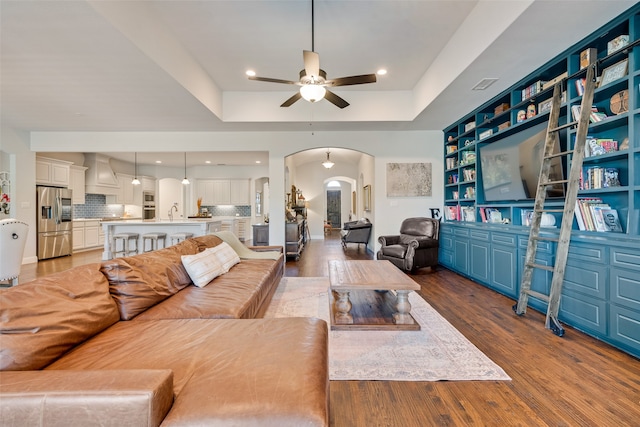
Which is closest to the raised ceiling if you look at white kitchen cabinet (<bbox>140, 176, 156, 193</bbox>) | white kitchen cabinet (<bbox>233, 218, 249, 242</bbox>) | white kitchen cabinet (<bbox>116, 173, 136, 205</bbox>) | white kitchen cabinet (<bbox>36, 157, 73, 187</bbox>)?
white kitchen cabinet (<bbox>36, 157, 73, 187</bbox>)

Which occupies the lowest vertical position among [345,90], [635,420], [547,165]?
[635,420]

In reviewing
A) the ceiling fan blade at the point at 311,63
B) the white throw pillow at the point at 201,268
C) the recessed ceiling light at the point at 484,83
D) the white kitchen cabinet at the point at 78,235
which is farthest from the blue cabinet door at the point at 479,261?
the white kitchen cabinet at the point at 78,235

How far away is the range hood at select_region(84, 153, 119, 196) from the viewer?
827 centimetres

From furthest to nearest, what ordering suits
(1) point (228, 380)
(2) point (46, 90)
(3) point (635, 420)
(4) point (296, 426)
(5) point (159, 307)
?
(2) point (46, 90) → (5) point (159, 307) → (3) point (635, 420) → (1) point (228, 380) → (4) point (296, 426)

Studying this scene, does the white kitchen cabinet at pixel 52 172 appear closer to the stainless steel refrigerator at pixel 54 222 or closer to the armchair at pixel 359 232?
the stainless steel refrigerator at pixel 54 222

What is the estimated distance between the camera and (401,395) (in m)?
1.78

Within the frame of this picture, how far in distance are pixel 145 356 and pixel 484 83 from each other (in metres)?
4.51

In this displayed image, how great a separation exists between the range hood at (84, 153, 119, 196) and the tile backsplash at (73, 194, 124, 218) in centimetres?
36

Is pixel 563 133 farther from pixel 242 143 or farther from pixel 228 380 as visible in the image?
pixel 242 143

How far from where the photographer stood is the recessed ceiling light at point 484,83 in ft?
12.2

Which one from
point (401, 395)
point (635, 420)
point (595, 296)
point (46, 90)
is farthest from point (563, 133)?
point (46, 90)

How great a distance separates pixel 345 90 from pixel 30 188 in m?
6.90

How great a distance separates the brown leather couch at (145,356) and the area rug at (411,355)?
62 cm

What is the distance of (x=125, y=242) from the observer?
227 inches
